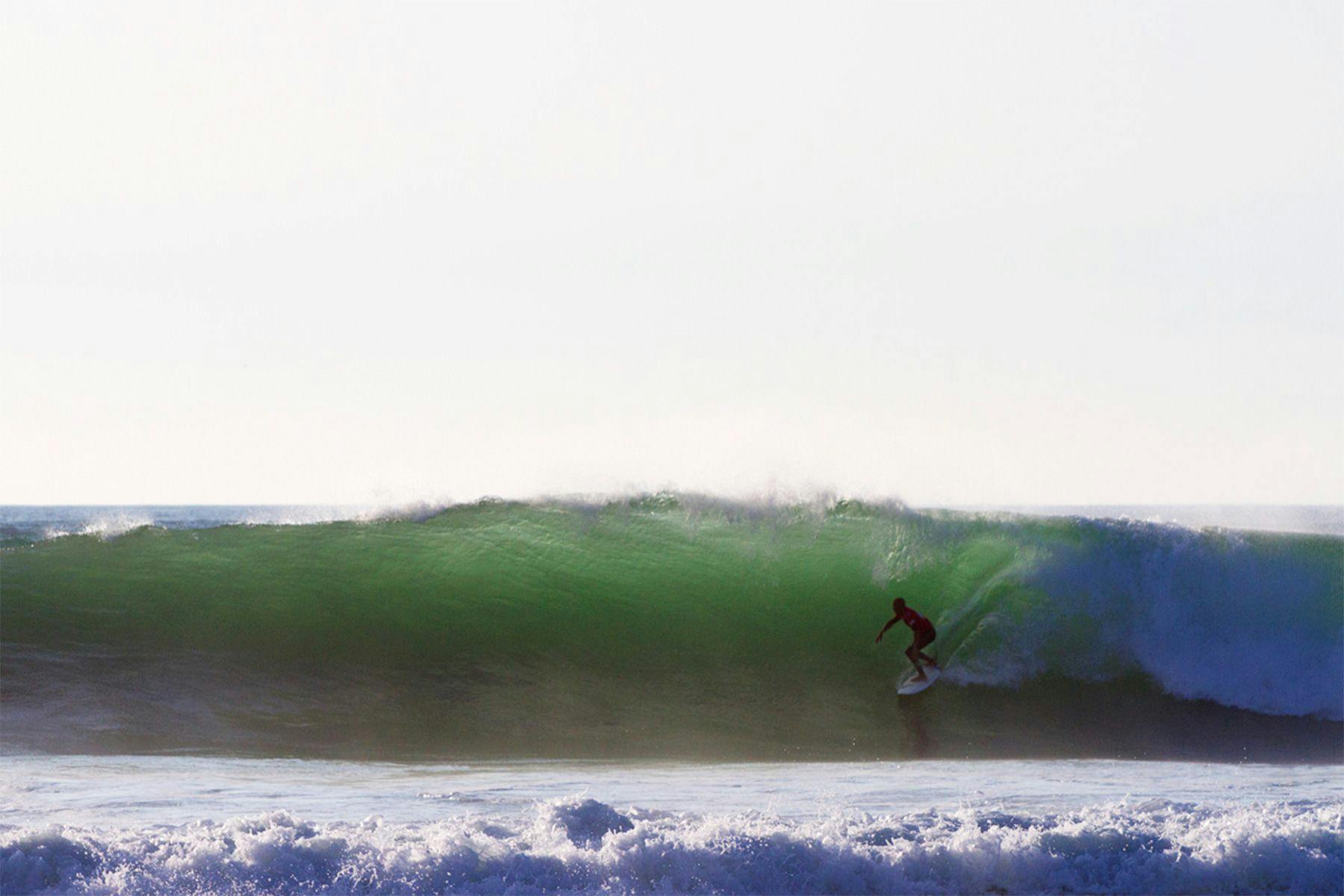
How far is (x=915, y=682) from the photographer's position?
935 cm

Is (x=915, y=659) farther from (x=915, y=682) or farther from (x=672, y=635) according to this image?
(x=672, y=635)

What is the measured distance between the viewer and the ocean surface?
518cm

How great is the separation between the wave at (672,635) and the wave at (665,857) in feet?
7.87

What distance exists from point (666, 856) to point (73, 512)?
66.1 m

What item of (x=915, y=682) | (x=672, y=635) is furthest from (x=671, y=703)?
(x=915, y=682)

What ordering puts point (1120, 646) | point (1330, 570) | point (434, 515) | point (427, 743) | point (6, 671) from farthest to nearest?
1. point (434, 515)
2. point (1330, 570)
3. point (1120, 646)
4. point (6, 671)
5. point (427, 743)

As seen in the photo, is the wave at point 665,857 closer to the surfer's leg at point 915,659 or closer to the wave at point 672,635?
the wave at point 672,635

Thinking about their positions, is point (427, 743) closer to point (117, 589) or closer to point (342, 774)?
point (342, 774)

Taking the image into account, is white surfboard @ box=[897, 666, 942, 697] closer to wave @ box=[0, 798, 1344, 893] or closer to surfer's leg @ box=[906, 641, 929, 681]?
surfer's leg @ box=[906, 641, 929, 681]

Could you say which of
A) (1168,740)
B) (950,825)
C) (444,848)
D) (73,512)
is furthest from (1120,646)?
(73,512)

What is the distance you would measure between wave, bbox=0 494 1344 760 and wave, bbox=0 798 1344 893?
2399mm

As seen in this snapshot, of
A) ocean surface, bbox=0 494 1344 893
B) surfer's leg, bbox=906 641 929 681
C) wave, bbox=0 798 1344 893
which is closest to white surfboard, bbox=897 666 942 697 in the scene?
surfer's leg, bbox=906 641 929 681

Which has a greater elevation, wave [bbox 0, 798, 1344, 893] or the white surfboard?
the white surfboard

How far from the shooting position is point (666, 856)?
5145 mm
